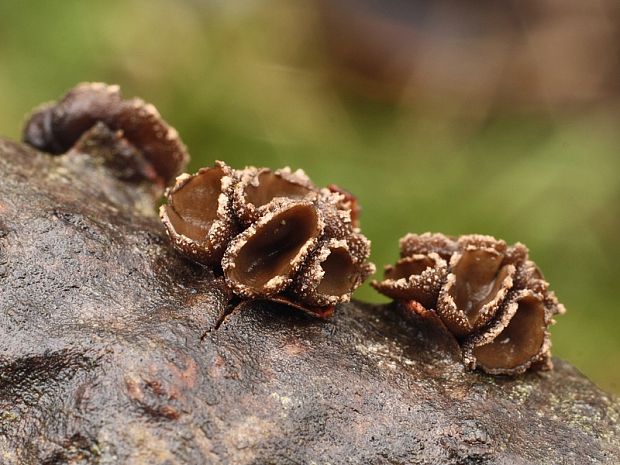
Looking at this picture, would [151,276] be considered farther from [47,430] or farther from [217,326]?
[47,430]

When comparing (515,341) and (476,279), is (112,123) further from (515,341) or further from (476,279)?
(515,341)

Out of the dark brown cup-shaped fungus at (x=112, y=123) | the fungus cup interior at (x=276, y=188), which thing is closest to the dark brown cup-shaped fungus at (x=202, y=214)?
the fungus cup interior at (x=276, y=188)

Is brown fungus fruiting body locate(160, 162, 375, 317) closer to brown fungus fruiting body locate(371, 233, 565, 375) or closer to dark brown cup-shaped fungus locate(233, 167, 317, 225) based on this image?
dark brown cup-shaped fungus locate(233, 167, 317, 225)

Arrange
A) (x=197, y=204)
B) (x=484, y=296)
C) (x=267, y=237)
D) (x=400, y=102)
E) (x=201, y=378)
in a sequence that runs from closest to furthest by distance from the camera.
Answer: (x=201, y=378), (x=267, y=237), (x=197, y=204), (x=484, y=296), (x=400, y=102)

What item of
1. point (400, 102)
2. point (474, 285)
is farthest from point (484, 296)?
point (400, 102)

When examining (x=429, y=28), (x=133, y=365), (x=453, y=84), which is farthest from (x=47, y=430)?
(x=429, y=28)

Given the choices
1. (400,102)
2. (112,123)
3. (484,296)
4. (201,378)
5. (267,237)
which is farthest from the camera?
(400,102)
